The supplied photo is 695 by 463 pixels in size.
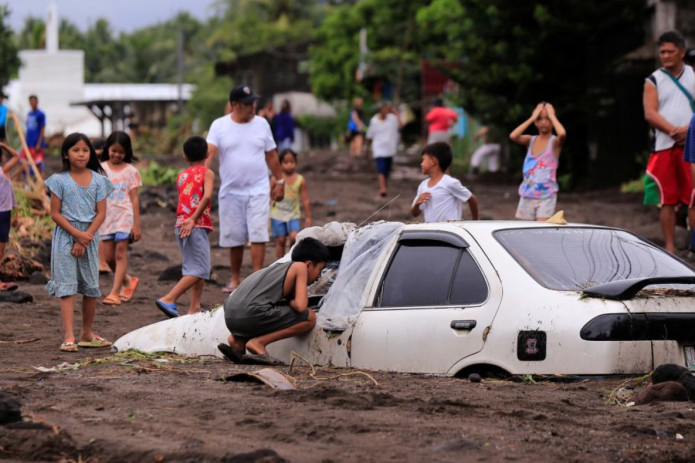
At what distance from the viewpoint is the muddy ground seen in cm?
515

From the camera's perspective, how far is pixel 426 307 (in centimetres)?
716

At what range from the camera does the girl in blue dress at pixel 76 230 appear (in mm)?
8938

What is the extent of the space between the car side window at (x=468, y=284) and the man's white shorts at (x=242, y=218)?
4788mm

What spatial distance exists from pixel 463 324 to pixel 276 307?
57.7 inches

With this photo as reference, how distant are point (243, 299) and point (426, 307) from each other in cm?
140

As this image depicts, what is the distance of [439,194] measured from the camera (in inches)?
403

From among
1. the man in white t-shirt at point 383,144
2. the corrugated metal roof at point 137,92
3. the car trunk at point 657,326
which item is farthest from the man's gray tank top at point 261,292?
the corrugated metal roof at point 137,92

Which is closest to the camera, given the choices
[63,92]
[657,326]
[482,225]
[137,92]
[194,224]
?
[657,326]

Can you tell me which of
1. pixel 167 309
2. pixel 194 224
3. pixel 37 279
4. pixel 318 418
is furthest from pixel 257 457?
pixel 37 279

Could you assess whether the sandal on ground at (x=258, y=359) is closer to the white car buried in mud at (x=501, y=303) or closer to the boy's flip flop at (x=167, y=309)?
the white car buried in mud at (x=501, y=303)

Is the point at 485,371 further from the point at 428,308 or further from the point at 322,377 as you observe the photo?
the point at 322,377

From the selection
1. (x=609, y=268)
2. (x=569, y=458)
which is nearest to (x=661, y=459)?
(x=569, y=458)

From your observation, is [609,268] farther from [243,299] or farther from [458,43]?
[458,43]

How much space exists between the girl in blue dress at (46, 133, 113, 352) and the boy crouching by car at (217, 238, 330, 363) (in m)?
1.50
